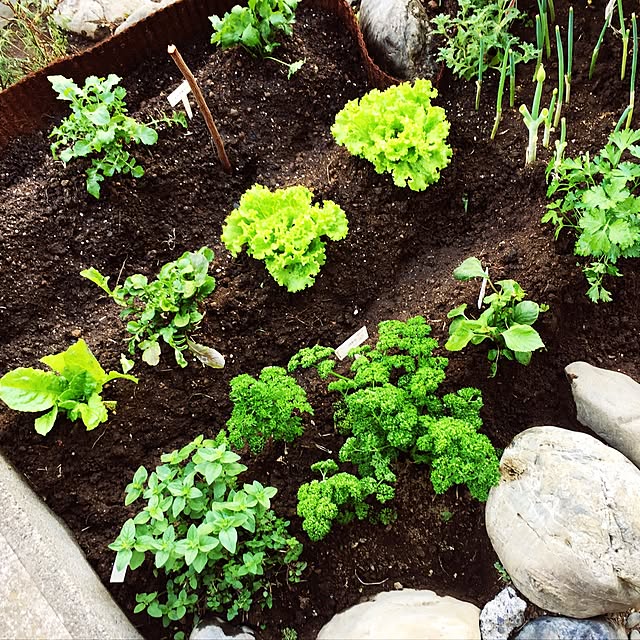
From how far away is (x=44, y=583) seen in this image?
206cm

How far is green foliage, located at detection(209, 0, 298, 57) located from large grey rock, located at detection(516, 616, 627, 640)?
283 centimetres

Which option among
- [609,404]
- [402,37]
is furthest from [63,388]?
[402,37]

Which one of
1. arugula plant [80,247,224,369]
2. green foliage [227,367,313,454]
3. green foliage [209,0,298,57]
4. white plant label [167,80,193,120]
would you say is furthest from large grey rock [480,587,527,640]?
green foliage [209,0,298,57]

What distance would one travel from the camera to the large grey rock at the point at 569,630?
209 cm

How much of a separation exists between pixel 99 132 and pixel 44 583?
190 cm

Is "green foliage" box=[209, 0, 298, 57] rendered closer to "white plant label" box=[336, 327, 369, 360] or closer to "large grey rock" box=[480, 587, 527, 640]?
"white plant label" box=[336, 327, 369, 360]

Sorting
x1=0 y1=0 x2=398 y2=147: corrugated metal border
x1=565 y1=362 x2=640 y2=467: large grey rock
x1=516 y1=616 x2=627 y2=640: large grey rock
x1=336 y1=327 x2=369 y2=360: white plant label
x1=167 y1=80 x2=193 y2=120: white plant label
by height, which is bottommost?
x1=516 y1=616 x2=627 y2=640: large grey rock

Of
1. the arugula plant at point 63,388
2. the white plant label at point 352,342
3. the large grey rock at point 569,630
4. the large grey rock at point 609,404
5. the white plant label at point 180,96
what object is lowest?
the large grey rock at point 569,630

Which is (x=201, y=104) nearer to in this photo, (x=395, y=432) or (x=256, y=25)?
(x=256, y=25)

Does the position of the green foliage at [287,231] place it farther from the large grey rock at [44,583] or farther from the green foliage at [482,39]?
the large grey rock at [44,583]

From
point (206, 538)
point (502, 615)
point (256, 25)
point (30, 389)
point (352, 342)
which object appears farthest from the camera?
point (256, 25)

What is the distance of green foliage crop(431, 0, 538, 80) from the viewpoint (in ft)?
9.11

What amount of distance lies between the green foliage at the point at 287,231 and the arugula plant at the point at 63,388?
75 cm

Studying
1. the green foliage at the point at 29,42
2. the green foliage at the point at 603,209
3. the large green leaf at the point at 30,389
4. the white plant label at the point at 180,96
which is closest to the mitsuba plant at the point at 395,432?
the green foliage at the point at 603,209
